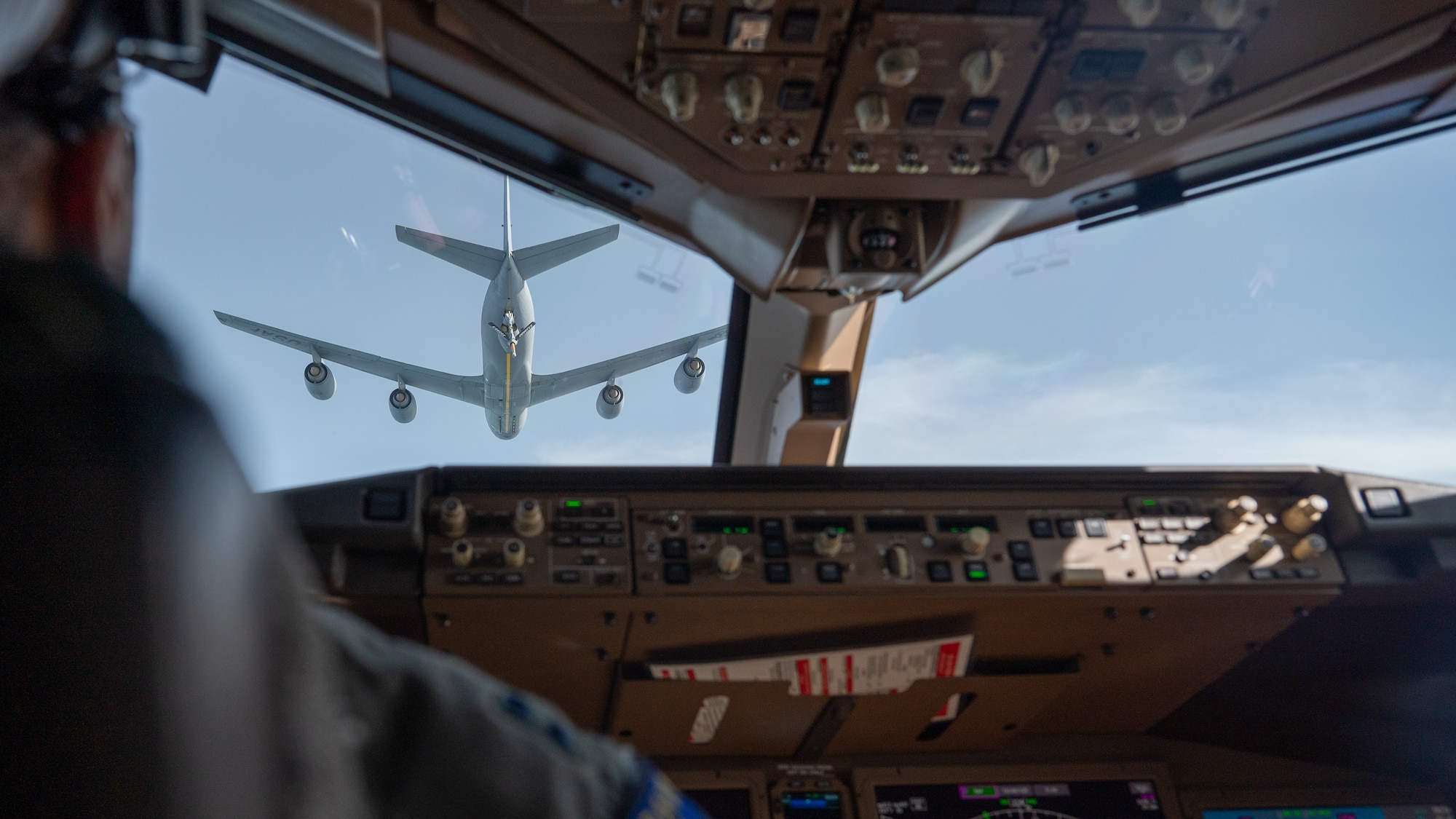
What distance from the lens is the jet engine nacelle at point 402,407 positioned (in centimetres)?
756

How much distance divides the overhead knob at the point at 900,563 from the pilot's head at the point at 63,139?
4.88 ft

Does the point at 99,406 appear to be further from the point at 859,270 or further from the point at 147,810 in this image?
the point at 859,270

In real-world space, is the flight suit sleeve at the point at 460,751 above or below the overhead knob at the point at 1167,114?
below

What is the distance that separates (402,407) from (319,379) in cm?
164

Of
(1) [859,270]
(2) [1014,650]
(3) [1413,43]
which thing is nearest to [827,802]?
(2) [1014,650]

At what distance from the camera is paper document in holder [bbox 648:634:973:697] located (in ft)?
5.74

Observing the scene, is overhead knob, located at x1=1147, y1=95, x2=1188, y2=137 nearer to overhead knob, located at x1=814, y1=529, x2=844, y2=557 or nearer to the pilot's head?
overhead knob, located at x1=814, y1=529, x2=844, y2=557

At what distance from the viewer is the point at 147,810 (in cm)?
33

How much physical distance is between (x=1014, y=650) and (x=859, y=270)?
2.84 ft

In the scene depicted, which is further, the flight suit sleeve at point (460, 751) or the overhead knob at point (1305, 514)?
the overhead knob at point (1305, 514)

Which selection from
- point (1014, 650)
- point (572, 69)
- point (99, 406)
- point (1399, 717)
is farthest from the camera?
point (1399, 717)

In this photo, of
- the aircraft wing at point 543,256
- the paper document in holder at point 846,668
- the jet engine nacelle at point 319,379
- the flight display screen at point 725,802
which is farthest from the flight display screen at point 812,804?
the aircraft wing at point 543,256

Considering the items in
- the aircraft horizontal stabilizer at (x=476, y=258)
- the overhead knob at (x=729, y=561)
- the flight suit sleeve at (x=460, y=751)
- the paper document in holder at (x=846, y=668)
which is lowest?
the paper document in holder at (x=846, y=668)

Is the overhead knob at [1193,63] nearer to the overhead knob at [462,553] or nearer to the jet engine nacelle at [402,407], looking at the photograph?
the overhead knob at [462,553]
